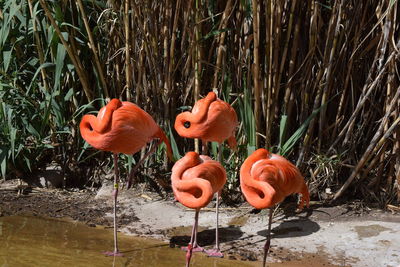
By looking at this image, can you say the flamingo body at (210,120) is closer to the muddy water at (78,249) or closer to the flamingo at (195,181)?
the flamingo at (195,181)

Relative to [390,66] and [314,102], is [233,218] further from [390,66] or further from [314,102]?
[390,66]

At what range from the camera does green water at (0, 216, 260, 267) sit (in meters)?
3.99

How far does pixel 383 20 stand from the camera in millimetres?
4652

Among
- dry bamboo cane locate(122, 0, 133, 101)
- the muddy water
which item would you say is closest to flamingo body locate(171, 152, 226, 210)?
the muddy water

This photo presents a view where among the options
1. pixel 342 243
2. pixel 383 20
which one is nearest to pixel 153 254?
pixel 342 243

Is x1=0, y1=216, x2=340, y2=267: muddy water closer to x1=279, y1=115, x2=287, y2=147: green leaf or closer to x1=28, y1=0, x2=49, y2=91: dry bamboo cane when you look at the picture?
x1=279, y1=115, x2=287, y2=147: green leaf

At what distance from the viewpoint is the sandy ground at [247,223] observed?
13.6ft

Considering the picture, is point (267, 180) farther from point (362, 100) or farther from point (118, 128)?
point (362, 100)

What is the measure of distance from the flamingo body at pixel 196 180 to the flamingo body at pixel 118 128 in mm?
365

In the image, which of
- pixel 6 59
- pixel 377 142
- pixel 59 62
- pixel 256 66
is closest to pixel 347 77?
pixel 377 142

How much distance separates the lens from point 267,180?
3723mm

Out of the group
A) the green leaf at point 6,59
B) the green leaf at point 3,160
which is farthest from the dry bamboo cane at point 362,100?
the green leaf at point 6,59

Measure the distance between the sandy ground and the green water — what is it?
13 centimetres

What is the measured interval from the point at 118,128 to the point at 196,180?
0.62m
